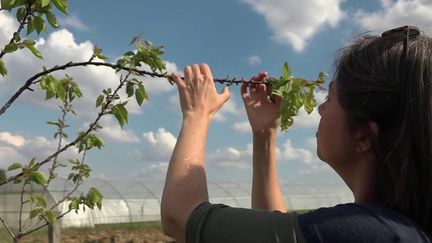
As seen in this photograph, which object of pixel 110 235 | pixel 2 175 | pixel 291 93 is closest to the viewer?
pixel 291 93

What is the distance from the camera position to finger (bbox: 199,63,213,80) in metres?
1.35

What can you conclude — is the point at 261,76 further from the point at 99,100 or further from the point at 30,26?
the point at 99,100

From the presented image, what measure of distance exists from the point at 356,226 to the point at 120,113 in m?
1.24

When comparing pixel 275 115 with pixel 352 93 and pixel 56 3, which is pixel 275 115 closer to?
pixel 352 93

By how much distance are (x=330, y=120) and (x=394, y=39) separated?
22 cm

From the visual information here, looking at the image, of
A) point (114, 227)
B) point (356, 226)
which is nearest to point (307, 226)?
point (356, 226)

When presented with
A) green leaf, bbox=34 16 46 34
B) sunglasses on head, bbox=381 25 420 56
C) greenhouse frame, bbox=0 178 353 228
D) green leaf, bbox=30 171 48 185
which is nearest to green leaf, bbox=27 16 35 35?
green leaf, bbox=34 16 46 34

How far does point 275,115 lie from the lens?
5.68 ft

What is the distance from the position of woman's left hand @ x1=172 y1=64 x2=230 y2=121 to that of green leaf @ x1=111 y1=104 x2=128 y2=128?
0.72 m

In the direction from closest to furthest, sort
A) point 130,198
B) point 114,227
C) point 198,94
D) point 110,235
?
point 198,94 < point 110,235 < point 114,227 < point 130,198

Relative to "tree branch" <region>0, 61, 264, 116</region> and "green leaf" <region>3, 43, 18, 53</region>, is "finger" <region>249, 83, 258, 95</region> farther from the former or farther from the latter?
"green leaf" <region>3, 43, 18, 53</region>

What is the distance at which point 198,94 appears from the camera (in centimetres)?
131

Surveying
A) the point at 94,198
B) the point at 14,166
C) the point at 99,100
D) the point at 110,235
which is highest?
the point at 99,100

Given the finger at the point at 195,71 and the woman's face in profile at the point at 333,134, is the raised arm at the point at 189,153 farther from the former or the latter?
the woman's face in profile at the point at 333,134
